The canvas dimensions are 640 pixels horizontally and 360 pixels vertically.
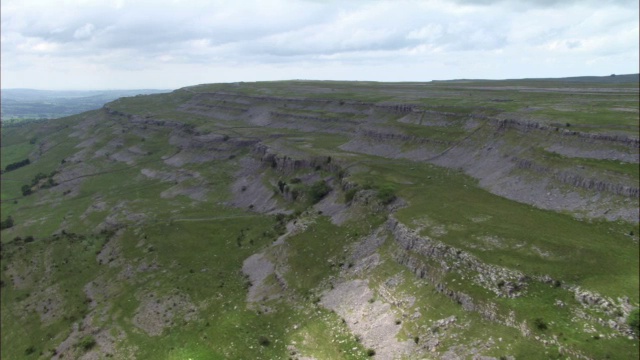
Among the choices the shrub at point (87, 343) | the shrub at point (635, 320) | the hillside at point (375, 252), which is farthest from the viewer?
the shrub at point (87, 343)

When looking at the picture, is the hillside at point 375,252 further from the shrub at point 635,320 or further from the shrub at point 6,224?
the shrub at point 6,224

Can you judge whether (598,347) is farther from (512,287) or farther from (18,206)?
(18,206)

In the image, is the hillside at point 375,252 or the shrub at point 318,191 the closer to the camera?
the hillside at point 375,252

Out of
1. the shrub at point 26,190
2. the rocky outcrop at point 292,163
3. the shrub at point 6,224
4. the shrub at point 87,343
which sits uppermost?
the rocky outcrop at point 292,163

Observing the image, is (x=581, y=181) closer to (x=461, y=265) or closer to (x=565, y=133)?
(x=565, y=133)

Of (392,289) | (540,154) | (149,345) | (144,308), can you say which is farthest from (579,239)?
(144,308)

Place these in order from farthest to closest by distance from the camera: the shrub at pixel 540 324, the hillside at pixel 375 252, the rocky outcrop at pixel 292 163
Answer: the rocky outcrop at pixel 292 163 → the hillside at pixel 375 252 → the shrub at pixel 540 324

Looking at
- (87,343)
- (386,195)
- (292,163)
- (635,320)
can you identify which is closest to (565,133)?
(386,195)

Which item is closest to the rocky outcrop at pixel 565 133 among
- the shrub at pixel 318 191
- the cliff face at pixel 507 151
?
the cliff face at pixel 507 151
